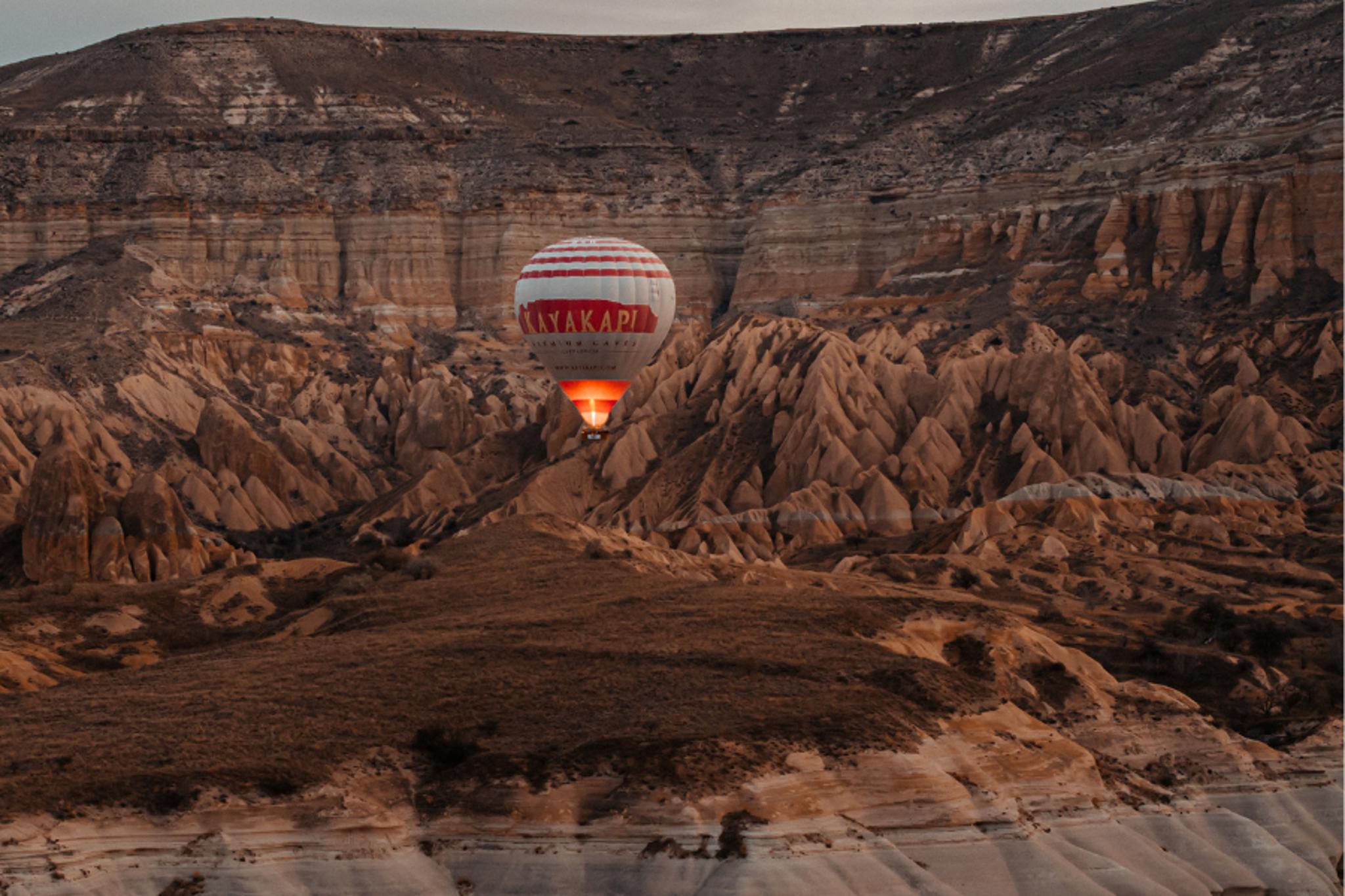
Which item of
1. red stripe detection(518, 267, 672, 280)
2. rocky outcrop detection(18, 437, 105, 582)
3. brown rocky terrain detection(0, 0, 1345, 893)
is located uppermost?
red stripe detection(518, 267, 672, 280)

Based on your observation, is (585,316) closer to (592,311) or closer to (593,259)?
(592,311)

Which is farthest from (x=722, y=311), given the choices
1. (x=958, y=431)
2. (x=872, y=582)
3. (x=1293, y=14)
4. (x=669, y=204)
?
(x=872, y=582)

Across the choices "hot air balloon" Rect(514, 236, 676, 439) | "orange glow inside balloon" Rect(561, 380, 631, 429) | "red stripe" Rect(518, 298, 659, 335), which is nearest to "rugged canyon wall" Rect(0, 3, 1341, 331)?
"orange glow inside balloon" Rect(561, 380, 631, 429)

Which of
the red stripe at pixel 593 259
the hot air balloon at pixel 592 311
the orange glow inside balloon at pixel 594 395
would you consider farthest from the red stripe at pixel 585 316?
the orange glow inside balloon at pixel 594 395

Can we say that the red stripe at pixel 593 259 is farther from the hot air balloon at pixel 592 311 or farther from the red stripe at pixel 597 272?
the red stripe at pixel 597 272

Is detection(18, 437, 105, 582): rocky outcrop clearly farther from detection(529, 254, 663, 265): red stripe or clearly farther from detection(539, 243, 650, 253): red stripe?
detection(539, 243, 650, 253): red stripe

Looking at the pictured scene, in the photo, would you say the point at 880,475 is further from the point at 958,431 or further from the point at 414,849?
the point at 414,849
